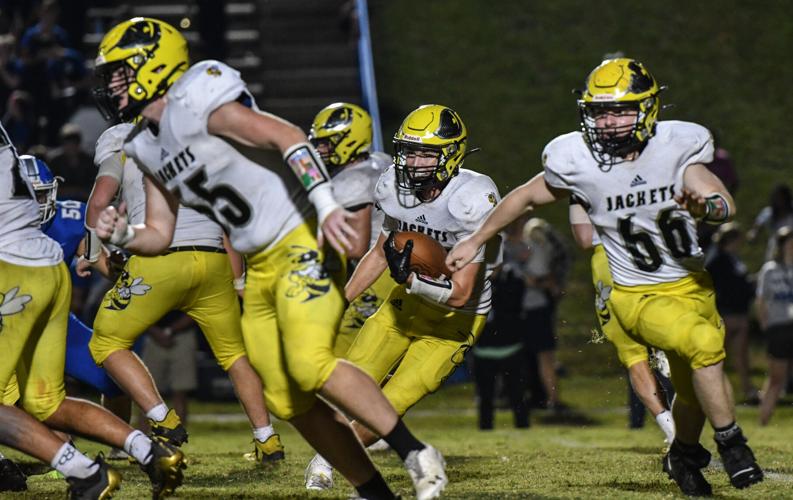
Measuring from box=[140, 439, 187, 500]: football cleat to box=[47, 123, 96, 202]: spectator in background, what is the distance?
24.2ft

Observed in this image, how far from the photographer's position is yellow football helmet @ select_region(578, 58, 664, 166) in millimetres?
5746

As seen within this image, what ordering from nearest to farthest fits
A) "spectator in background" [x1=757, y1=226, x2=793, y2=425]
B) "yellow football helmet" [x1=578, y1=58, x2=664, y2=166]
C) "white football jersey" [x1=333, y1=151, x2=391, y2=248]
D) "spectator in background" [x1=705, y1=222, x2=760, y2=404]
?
"yellow football helmet" [x1=578, y1=58, x2=664, y2=166] → "white football jersey" [x1=333, y1=151, x2=391, y2=248] → "spectator in background" [x1=757, y1=226, x2=793, y2=425] → "spectator in background" [x1=705, y1=222, x2=760, y2=404]

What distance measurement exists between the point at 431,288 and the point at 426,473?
1243mm

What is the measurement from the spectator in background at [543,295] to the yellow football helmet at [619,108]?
6.51 metres

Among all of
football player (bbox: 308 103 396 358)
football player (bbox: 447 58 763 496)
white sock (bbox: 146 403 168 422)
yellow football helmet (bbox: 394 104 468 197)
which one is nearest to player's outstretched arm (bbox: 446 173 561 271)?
football player (bbox: 447 58 763 496)

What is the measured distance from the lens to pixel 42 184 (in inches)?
270

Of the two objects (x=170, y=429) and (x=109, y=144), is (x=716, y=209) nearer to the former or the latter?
(x=170, y=429)

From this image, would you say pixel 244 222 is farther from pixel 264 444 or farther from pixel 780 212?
pixel 780 212

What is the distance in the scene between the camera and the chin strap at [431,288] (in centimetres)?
610

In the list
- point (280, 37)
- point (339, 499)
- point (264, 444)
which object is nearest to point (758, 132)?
point (280, 37)

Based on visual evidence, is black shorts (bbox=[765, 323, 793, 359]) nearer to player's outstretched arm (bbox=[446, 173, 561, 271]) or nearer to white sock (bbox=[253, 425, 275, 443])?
white sock (bbox=[253, 425, 275, 443])

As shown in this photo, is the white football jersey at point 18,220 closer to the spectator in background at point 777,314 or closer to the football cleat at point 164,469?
the football cleat at point 164,469

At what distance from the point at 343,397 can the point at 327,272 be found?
0.50 meters

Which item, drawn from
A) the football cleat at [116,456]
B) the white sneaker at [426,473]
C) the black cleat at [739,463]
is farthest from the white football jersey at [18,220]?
the black cleat at [739,463]
